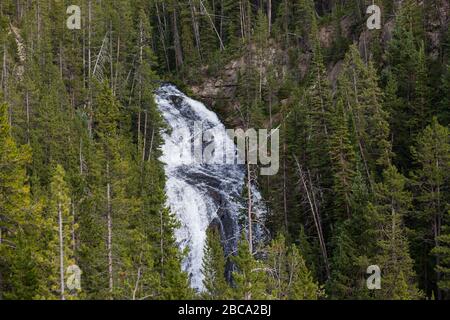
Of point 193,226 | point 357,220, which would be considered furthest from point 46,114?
point 357,220

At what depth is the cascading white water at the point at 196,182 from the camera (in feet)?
137

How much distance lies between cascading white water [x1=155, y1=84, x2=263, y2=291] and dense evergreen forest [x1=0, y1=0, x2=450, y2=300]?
225 cm

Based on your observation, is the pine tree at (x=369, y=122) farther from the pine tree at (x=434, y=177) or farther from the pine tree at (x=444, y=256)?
the pine tree at (x=444, y=256)

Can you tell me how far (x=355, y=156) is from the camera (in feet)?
121

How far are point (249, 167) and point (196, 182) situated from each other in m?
25.1

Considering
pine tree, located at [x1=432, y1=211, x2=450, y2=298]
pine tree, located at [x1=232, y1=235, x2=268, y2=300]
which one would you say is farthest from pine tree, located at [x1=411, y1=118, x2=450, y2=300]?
pine tree, located at [x1=232, y1=235, x2=268, y2=300]

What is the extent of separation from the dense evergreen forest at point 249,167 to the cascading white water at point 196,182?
2.25 m

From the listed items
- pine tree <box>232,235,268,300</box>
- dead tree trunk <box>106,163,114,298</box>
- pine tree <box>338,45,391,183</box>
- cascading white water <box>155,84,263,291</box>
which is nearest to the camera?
pine tree <box>232,235,268,300</box>

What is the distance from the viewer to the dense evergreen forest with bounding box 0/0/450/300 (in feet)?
81.1

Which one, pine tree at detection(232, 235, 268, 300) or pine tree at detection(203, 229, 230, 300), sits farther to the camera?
pine tree at detection(203, 229, 230, 300)

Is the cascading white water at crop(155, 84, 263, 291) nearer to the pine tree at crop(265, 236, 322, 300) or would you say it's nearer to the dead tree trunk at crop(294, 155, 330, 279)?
the dead tree trunk at crop(294, 155, 330, 279)
